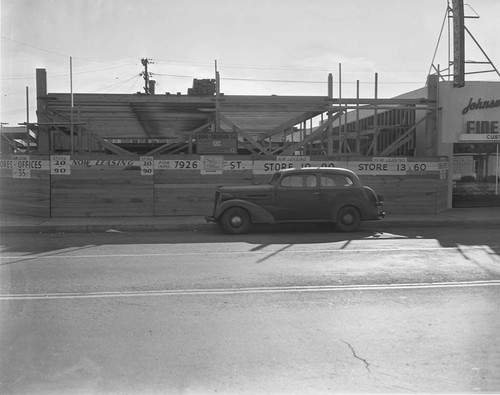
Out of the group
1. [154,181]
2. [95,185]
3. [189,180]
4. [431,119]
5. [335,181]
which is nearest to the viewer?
[335,181]

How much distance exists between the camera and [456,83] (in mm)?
16516

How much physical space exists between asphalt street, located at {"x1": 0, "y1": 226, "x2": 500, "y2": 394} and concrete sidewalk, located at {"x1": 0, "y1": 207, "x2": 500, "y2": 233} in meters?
3.57

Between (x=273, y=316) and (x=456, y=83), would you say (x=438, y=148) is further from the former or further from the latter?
(x=273, y=316)

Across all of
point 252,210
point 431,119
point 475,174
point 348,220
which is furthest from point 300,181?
point 475,174

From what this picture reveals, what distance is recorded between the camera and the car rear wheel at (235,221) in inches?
489

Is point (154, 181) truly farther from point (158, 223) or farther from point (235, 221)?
point (235, 221)

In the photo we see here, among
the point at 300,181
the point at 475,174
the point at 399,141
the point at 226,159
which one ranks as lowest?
the point at 300,181

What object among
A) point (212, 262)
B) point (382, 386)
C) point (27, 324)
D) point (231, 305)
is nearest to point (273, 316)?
point (231, 305)

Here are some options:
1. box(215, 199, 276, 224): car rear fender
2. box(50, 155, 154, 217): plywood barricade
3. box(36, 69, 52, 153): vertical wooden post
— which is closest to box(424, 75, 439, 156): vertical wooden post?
box(215, 199, 276, 224): car rear fender

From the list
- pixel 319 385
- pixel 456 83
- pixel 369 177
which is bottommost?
pixel 319 385

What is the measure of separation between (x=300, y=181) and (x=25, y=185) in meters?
8.28

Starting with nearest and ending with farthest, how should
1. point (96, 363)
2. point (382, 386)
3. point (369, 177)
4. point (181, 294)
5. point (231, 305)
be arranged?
point (382, 386) → point (96, 363) → point (231, 305) → point (181, 294) → point (369, 177)

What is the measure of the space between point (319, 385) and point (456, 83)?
14923 mm

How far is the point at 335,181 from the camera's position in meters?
12.9
